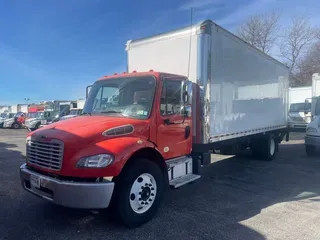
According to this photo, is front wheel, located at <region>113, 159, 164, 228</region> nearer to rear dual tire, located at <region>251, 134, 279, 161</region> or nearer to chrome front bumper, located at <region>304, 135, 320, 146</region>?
rear dual tire, located at <region>251, 134, 279, 161</region>

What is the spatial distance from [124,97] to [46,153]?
1626mm

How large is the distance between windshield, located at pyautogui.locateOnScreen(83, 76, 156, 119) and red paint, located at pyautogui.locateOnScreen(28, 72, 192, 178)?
0.13m

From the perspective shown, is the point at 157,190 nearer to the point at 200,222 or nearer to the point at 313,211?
the point at 200,222

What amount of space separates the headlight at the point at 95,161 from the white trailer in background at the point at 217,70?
2439 millimetres

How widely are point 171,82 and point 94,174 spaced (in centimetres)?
225

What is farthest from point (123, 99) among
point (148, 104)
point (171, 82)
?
point (171, 82)

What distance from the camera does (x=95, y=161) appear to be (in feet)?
11.7

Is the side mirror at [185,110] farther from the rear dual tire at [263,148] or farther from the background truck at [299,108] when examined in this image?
the background truck at [299,108]

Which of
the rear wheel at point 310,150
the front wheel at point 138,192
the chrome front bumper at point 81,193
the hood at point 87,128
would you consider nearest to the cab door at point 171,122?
the hood at point 87,128

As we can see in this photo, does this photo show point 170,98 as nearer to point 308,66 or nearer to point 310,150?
point 310,150

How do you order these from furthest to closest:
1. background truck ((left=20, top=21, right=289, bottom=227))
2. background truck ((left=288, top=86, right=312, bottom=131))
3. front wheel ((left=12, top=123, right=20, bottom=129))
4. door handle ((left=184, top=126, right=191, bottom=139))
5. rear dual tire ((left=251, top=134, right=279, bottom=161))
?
1. front wheel ((left=12, top=123, right=20, bottom=129))
2. background truck ((left=288, top=86, right=312, bottom=131))
3. rear dual tire ((left=251, top=134, right=279, bottom=161))
4. door handle ((left=184, top=126, right=191, bottom=139))
5. background truck ((left=20, top=21, right=289, bottom=227))

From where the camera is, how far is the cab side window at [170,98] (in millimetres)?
4641

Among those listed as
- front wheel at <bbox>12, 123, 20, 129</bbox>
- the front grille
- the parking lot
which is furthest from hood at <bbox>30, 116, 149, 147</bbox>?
front wheel at <bbox>12, 123, 20, 129</bbox>

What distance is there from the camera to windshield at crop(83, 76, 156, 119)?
4.49 metres
